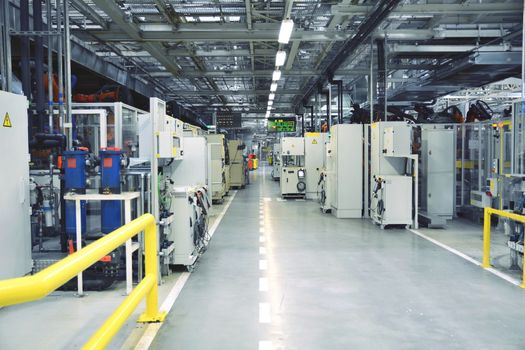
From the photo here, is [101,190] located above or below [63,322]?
above

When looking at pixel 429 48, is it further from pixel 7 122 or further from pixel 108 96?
pixel 7 122

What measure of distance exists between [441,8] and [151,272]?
6815 millimetres

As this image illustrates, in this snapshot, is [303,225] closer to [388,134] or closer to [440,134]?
[388,134]

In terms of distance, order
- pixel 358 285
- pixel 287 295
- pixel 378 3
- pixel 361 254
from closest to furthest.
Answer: pixel 287 295 → pixel 358 285 → pixel 361 254 → pixel 378 3

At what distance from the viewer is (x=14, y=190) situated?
459 cm

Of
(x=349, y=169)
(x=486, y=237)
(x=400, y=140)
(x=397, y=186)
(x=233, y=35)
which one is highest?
(x=233, y=35)

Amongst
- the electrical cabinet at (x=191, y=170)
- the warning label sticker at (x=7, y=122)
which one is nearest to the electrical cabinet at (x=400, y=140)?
the electrical cabinet at (x=191, y=170)

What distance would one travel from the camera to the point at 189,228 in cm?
562

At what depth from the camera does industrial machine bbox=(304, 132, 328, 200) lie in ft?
46.0

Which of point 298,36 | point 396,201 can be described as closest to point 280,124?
point 298,36

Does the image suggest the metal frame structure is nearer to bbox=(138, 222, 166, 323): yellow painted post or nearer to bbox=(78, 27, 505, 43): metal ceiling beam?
bbox=(78, 27, 505, 43): metal ceiling beam

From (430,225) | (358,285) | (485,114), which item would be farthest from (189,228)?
(485,114)

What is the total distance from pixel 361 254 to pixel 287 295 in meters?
2.25

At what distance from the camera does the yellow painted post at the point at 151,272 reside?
371 cm
